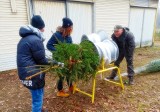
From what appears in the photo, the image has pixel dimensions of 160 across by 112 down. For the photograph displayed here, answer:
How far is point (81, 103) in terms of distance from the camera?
4574 mm

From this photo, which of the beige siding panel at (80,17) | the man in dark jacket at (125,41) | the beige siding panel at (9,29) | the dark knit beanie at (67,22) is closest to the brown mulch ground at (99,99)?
the man in dark jacket at (125,41)

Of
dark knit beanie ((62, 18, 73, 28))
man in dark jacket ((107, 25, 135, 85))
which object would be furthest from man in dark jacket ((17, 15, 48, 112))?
man in dark jacket ((107, 25, 135, 85))

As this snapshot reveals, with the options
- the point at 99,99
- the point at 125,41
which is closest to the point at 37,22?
the point at 99,99

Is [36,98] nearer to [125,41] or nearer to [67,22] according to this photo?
[67,22]

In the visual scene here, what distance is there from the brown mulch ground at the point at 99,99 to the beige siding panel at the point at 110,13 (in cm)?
502

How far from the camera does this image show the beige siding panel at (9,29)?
7016 millimetres

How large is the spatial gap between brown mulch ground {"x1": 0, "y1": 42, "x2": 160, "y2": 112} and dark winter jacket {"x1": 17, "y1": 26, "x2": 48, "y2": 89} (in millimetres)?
1228

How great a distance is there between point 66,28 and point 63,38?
263 mm

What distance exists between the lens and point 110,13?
1100 centimetres

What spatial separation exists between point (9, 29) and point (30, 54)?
4.43 metres

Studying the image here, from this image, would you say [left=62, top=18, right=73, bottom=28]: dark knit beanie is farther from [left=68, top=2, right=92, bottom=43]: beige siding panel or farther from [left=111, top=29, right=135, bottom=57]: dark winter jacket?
[left=68, top=2, right=92, bottom=43]: beige siding panel

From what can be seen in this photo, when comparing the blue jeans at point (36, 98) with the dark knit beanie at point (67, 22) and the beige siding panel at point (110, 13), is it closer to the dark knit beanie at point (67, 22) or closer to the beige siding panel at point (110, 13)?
the dark knit beanie at point (67, 22)

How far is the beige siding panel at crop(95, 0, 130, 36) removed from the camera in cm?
1023

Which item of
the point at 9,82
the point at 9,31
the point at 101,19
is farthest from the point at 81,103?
the point at 101,19
